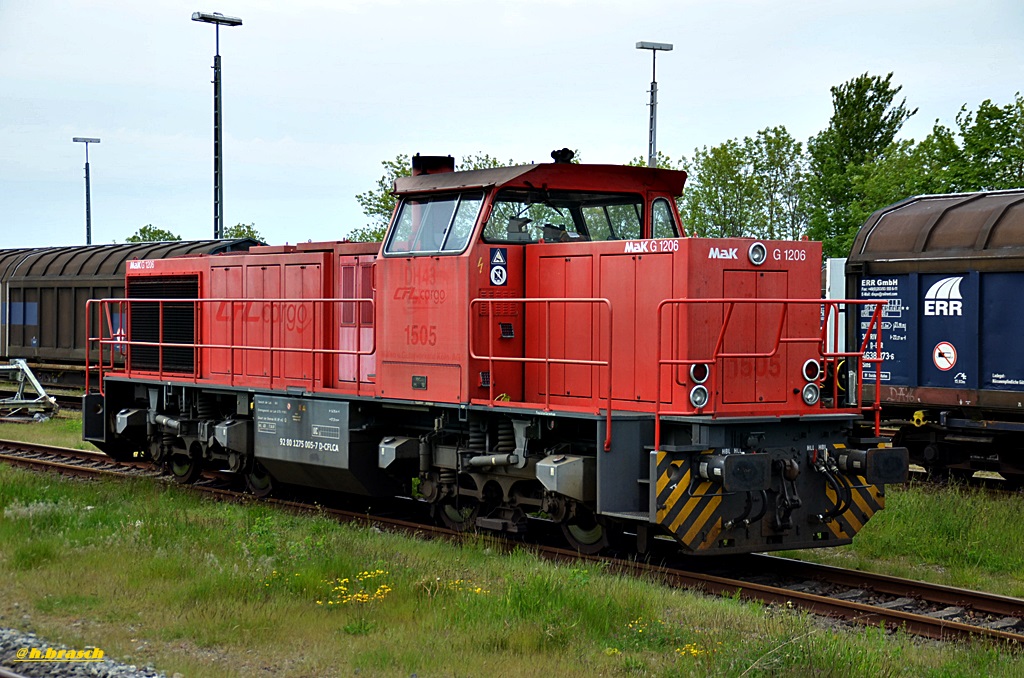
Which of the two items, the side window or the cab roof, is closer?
the cab roof

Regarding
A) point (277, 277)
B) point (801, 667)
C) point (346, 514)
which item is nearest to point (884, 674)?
point (801, 667)

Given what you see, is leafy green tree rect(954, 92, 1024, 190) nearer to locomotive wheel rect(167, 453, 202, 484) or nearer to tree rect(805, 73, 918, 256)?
tree rect(805, 73, 918, 256)

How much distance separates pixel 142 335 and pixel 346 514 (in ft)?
14.9

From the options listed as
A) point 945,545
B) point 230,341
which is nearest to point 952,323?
point 945,545

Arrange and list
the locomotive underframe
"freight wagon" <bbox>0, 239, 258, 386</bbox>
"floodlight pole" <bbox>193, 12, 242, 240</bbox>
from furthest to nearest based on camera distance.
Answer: "freight wagon" <bbox>0, 239, 258, 386</bbox>
"floodlight pole" <bbox>193, 12, 242, 240</bbox>
the locomotive underframe

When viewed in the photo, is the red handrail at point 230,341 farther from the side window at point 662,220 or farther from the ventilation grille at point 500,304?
the side window at point 662,220

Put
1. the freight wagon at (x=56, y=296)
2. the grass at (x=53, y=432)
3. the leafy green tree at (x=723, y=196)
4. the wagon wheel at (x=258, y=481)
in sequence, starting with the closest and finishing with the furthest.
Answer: the wagon wheel at (x=258, y=481) < the grass at (x=53, y=432) < the freight wagon at (x=56, y=296) < the leafy green tree at (x=723, y=196)

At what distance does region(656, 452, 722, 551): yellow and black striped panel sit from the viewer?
9094 millimetres

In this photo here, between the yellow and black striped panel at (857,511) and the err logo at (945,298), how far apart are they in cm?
510

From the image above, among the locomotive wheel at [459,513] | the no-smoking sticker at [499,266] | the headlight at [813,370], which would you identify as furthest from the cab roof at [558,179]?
the locomotive wheel at [459,513]

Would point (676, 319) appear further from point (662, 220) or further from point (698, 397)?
point (662, 220)

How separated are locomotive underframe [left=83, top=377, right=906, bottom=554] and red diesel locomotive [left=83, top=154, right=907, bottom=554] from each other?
0.8 inches

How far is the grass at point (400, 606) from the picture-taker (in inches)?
268

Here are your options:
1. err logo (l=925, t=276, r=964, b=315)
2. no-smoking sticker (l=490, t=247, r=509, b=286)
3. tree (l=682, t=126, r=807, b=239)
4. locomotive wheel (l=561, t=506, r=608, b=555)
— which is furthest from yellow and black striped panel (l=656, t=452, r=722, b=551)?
tree (l=682, t=126, r=807, b=239)
